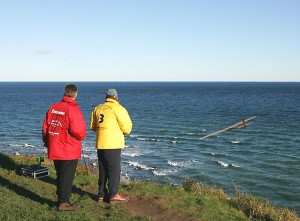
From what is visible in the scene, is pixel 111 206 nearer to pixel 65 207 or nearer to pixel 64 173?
pixel 65 207

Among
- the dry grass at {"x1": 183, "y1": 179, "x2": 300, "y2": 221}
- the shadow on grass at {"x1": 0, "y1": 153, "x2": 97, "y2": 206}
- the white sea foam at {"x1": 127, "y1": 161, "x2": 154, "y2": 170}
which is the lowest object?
the white sea foam at {"x1": 127, "y1": 161, "x2": 154, "y2": 170}

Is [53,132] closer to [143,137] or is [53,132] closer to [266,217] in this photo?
[266,217]

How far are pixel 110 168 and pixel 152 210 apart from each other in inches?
63.3

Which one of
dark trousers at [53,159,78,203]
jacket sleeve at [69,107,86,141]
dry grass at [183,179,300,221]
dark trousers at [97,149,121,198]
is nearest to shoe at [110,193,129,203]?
dark trousers at [97,149,121,198]

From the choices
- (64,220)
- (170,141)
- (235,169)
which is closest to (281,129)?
(170,141)

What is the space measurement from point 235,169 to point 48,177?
1699 centimetres

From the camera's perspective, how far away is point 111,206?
889 cm

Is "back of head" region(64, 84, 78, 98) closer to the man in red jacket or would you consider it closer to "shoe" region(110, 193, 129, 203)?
the man in red jacket

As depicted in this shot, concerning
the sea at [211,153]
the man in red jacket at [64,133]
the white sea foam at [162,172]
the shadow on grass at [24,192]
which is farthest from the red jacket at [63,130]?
the white sea foam at [162,172]

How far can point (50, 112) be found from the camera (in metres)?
7.84

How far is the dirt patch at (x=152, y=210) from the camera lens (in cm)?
878

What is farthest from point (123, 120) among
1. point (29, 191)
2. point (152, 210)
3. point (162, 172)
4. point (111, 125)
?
point (162, 172)

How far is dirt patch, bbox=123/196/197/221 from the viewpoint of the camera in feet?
28.8

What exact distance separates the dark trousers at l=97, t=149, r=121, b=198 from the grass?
17.0 inches
